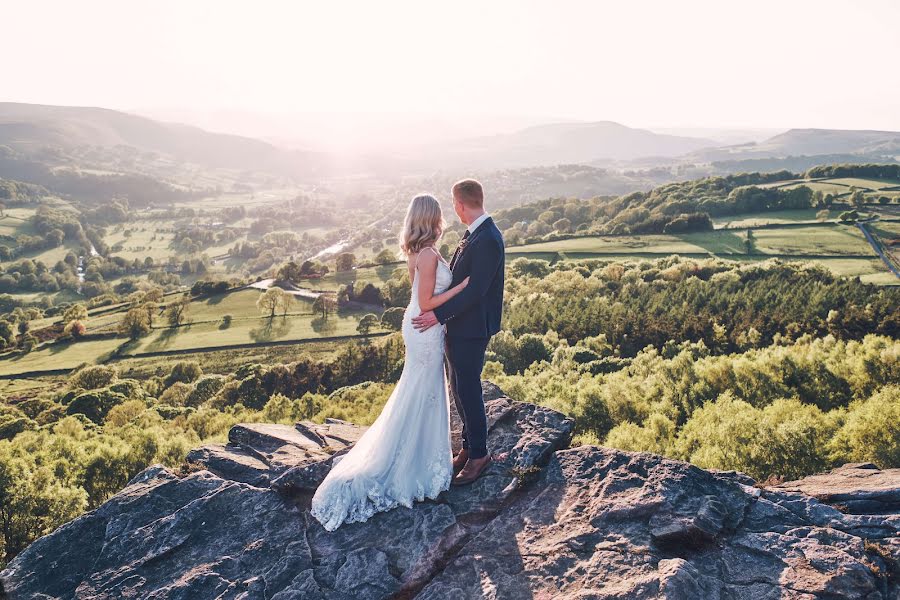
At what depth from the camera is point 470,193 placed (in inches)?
279

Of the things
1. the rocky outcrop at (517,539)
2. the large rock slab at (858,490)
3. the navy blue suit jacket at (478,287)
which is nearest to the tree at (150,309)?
the rocky outcrop at (517,539)

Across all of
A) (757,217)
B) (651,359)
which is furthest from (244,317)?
(757,217)

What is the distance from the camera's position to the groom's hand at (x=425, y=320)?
7273 millimetres

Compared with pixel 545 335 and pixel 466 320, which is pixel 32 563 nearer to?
pixel 466 320

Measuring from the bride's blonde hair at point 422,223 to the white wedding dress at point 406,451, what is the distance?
0.41 metres

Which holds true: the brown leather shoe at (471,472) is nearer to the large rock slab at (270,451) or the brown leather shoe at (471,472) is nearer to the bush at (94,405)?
the large rock slab at (270,451)

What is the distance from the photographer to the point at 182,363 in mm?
60844

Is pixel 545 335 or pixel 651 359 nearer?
pixel 651 359

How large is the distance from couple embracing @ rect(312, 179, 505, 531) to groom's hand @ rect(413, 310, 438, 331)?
15 mm

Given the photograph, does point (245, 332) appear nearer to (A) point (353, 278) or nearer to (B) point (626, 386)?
(A) point (353, 278)

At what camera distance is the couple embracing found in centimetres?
711

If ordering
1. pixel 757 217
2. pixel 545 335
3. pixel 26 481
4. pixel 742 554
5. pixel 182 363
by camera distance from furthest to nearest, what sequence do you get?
pixel 757 217 → pixel 182 363 → pixel 545 335 → pixel 26 481 → pixel 742 554

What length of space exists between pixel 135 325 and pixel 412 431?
8388cm

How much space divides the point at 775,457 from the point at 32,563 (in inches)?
586
